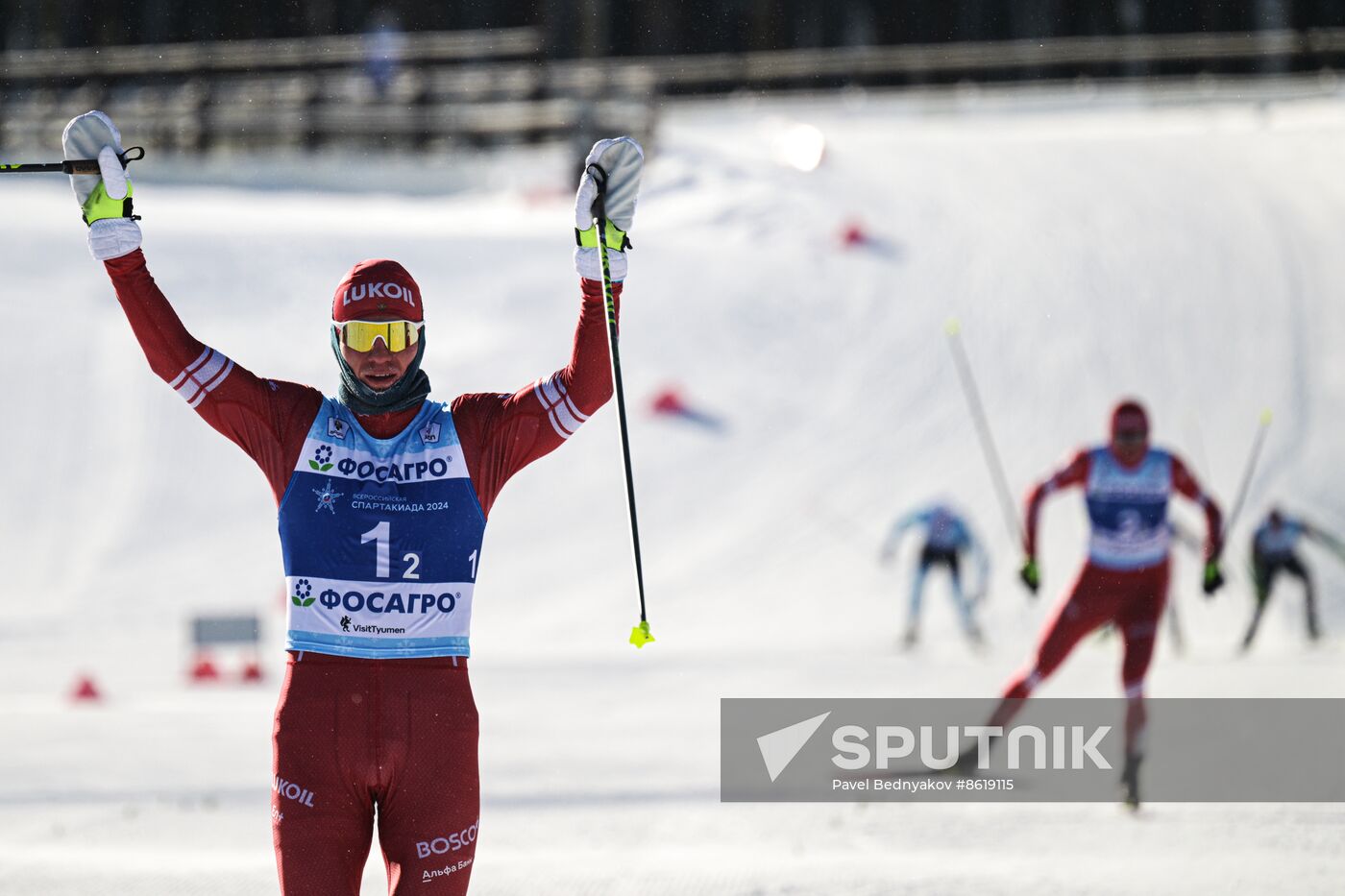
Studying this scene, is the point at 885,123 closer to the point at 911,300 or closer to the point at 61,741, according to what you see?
the point at 911,300

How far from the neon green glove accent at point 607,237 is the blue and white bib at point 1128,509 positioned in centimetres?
416

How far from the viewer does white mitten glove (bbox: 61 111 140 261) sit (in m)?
3.52

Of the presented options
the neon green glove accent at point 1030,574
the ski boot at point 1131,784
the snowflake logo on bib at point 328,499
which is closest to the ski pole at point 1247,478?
the neon green glove accent at point 1030,574

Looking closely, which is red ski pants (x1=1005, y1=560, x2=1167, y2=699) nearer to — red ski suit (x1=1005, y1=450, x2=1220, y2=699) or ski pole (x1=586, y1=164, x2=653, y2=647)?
red ski suit (x1=1005, y1=450, x2=1220, y2=699)

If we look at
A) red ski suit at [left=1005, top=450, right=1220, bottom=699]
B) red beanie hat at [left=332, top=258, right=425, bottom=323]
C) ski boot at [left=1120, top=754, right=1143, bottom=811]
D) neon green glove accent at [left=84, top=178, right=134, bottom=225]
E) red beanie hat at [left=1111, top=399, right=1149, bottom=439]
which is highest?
neon green glove accent at [left=84, top=178, right=134, bottom=225]

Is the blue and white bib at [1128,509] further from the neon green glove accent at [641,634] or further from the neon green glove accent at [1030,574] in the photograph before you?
the neon green glove accent at [641,634]

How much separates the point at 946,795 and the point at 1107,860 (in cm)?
113

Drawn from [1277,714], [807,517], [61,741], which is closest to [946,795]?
[1277,714]

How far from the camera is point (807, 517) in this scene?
16188 millimetres

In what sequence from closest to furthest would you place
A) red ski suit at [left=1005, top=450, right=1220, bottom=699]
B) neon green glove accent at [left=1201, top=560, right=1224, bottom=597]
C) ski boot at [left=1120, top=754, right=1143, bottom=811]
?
ski boot at [left=1120, top=754, right=1143, bottom=811] < red ski suit at [left=1005, top=450, right=1220, bottom=699] < neon green glove accent at [left=1201, top=560, right=1224, bottom=597]

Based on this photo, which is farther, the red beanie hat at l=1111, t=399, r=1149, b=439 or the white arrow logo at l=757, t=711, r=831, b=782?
the red beanie hat at l=1111, t=399, r=1149, b=439

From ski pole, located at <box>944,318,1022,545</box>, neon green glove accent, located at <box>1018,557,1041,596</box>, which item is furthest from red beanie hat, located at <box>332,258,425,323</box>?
ski pole, located at <box>944,318,1022,545</box>

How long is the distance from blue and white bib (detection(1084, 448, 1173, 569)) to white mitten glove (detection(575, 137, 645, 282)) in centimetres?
416

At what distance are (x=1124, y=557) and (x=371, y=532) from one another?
4702 mm
